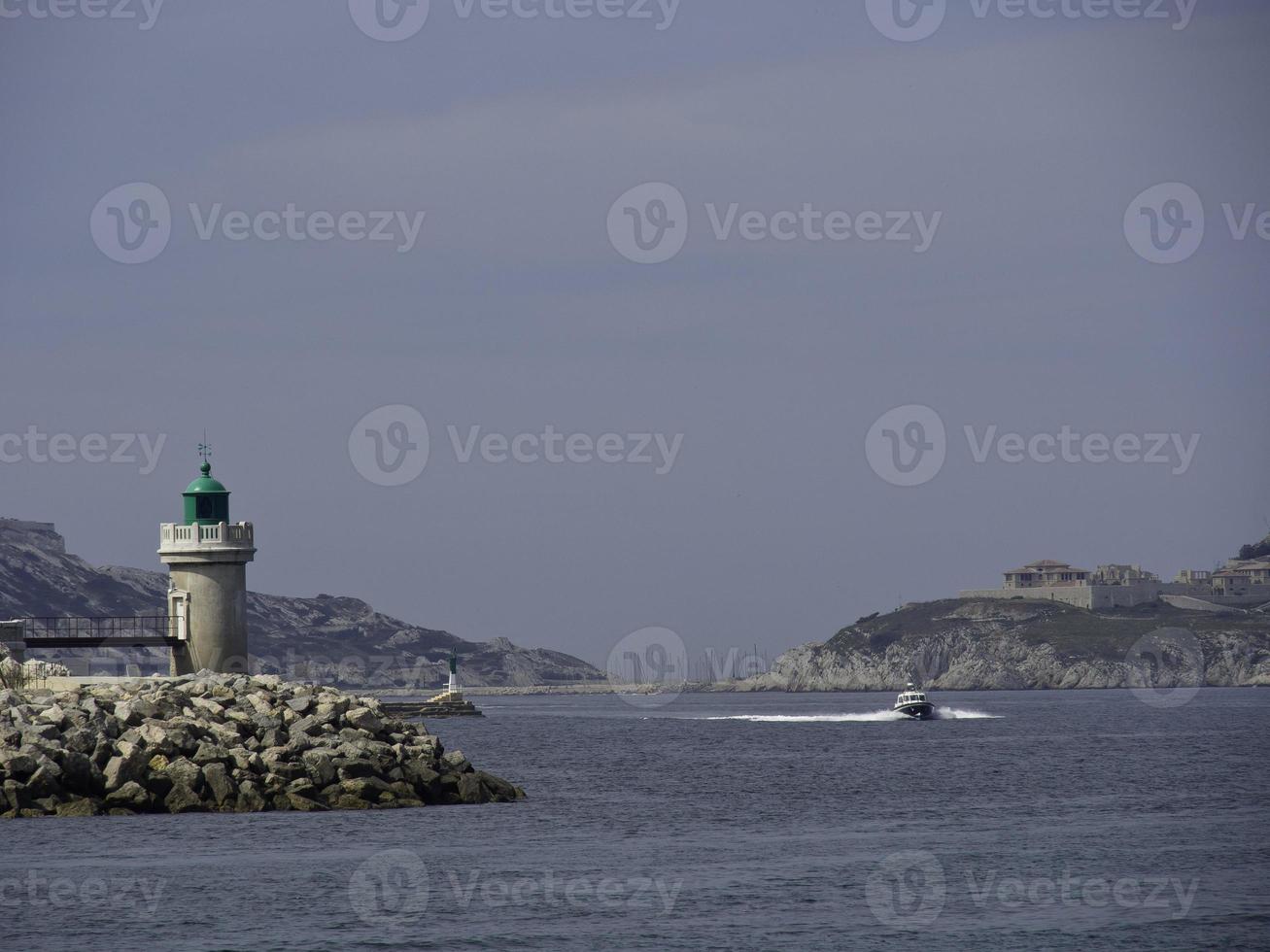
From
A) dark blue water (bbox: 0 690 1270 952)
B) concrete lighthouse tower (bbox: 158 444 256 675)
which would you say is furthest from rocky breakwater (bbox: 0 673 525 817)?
concrete lighthouse tower (bbox: 158 444 256 675)

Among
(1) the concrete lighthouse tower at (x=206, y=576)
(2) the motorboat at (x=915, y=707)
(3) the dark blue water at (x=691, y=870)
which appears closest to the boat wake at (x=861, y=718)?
(2) the motorboat at (x=915, y=707)

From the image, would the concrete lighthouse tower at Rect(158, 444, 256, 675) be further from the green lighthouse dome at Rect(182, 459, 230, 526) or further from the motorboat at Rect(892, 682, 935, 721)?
the motorboat at Rect(892, 682, 935, 721)

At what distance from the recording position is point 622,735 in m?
117

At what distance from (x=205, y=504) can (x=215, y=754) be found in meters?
12.4

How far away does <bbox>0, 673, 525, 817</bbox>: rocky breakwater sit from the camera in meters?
47.1

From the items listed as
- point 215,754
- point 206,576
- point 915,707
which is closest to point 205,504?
point 206,576

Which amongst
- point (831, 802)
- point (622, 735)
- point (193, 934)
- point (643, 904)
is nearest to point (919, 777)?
point (831, 802)

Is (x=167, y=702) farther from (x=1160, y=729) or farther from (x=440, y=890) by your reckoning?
(x=1160, y=729)

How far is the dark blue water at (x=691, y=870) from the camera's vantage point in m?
33.0

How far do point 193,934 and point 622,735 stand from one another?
84.8 metres

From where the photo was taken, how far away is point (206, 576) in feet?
193

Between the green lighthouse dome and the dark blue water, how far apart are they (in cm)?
1377

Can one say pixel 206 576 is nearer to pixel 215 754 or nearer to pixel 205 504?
pixel 205 504

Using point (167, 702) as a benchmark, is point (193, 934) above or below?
below
